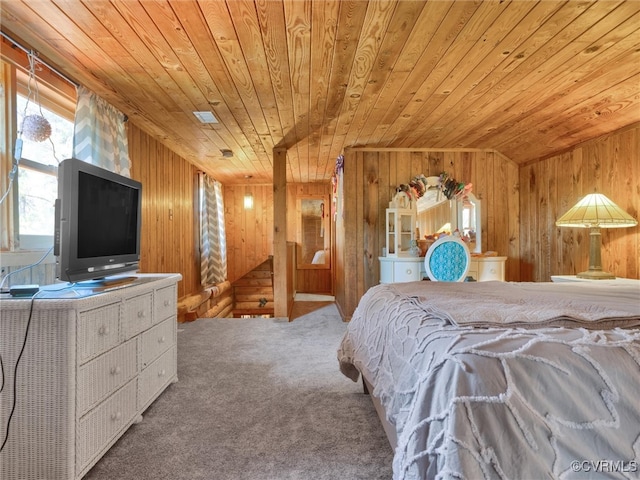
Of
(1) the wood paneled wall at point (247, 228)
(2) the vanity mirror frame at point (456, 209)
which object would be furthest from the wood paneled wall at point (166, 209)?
Result: (2) the vanity mirror frame at point (456, 209)

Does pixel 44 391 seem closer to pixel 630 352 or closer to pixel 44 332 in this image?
pixel 44 332

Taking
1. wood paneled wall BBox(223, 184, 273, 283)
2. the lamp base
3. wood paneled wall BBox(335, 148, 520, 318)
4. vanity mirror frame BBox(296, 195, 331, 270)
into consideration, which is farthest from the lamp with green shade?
wood paneled wall BBox(223, 184, 273, 283)

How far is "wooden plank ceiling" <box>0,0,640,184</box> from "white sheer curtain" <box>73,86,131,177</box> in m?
0.11

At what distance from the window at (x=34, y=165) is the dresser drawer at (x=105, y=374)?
39.9 inches

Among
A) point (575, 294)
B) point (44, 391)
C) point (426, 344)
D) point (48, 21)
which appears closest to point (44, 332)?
point (44, 391)

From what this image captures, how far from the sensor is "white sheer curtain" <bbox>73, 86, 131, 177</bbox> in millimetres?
2437

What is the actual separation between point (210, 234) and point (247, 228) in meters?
1.45

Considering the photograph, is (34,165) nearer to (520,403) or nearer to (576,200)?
(520,403)

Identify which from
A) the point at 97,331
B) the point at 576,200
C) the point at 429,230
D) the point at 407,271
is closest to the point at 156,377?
the point at 97,331

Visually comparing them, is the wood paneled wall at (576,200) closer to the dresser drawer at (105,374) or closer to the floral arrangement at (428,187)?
the floral arrangement at (428,187)

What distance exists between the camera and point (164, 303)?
216 cm

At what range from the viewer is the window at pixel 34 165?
6.49 feet

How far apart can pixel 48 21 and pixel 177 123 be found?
149cm
